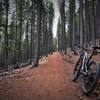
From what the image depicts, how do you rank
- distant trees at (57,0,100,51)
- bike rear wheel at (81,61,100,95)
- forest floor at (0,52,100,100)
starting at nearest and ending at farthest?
bike rear wheel at (81,61,100,95)
forest floor at (0,52,100,100)
distant trees at (57,0,100,51)

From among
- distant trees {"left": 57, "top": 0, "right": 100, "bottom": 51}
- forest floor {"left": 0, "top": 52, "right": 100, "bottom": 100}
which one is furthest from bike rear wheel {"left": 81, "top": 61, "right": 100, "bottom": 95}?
distant trees {"left": 57, "top": 0, "right": 100, "bottom": 51}

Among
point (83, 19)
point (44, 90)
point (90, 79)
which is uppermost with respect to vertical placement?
point (83, 19)

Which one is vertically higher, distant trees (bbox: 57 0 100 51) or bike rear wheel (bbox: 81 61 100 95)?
distant trees (bbox: 57 0 100 51)

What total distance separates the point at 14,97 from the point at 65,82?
2813 millimetres

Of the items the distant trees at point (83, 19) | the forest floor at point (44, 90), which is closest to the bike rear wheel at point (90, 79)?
the forest floor at point (44, 90)

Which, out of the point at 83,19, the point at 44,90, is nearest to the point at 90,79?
the point at 44,90

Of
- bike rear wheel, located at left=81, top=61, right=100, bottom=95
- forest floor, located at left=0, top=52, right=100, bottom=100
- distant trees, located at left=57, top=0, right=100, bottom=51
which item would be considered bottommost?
forest floor, located at left=0, top=52, right=100, bottom=100

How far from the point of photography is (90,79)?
7.24 meters

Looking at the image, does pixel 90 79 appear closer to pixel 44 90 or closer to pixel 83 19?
pixel 44 90

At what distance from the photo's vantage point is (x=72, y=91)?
7812 mm

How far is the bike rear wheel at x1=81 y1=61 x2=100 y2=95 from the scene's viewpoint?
6.74 metres

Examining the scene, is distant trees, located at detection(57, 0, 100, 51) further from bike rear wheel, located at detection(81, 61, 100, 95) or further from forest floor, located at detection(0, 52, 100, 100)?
bike rear wheel, located at detection(81, 61, 100, 95)

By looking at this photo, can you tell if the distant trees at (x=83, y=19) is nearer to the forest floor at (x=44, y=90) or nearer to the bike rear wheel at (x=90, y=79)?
the forest floor at (x=44, y=90)

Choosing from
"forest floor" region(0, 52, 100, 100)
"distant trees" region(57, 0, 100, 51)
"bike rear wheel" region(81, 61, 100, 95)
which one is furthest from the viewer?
"distant trees" region(57, 0, 100, 51)
